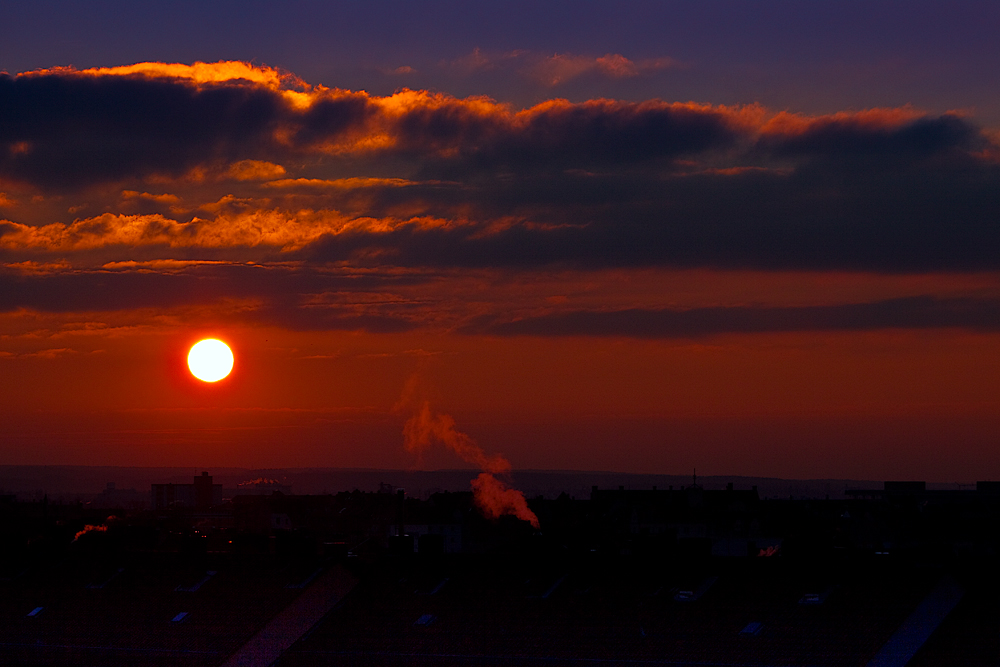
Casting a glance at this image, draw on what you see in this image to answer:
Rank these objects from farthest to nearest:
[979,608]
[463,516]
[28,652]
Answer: [463,516] → [28,652] → [979,608]

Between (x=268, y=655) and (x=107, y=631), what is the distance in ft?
27.7

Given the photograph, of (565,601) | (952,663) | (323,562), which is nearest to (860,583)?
(952,663)

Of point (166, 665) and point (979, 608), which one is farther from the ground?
point (166, 665)

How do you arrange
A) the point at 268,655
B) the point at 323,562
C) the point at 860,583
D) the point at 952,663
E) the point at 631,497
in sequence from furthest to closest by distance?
A: 1. the point at 631,497
2. the point at 323,562
3. the point at 268,655
4. the point at 860,583
5. the point at 952,663

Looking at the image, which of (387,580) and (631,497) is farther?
(631,497)

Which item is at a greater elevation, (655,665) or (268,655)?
(268,655)

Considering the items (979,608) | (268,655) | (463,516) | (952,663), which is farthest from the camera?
(463,516)

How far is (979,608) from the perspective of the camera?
141 ft

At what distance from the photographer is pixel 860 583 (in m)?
46.1

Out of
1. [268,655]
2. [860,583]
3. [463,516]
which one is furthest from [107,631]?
[463,516]

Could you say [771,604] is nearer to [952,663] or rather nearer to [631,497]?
[952,663]

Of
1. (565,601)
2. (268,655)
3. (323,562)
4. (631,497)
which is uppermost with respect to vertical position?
(631,497)

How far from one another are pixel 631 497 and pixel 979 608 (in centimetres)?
14544

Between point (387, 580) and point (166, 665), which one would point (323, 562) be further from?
point (166, 665)
